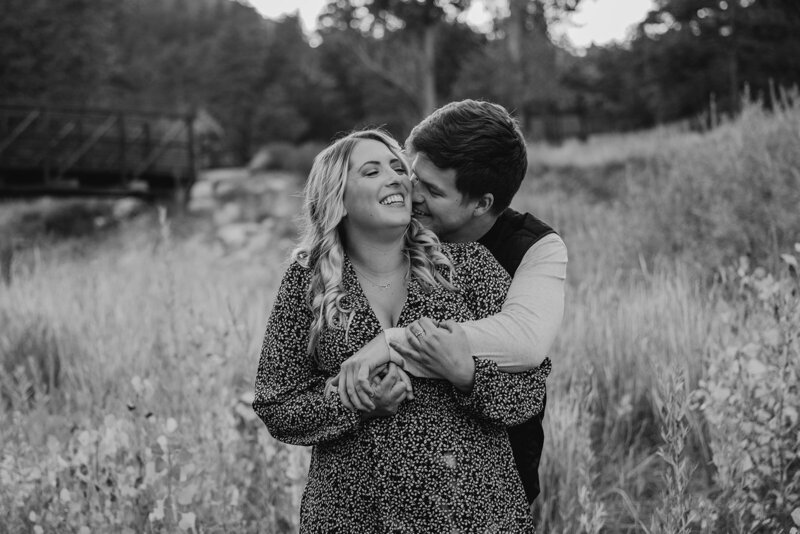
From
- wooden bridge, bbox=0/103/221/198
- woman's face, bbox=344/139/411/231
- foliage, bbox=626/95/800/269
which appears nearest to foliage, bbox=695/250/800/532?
woman's face, bbox=344/139/411/231

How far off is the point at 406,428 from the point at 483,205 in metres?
0.67

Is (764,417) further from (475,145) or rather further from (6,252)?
(6,252)

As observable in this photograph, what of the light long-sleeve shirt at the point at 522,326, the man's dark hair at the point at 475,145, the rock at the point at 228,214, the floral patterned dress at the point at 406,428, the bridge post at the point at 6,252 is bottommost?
the rock at the point at 228,214

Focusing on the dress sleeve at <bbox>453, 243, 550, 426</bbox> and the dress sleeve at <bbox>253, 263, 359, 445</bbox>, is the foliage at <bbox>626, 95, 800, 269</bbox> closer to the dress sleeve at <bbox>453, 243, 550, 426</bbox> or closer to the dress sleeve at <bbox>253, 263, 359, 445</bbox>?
the dress sleeve at <bbox>453, 243, 550, 426</bbox>

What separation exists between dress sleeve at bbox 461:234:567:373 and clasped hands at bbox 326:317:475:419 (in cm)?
6

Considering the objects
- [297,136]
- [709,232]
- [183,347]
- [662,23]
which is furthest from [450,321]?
[297,136]

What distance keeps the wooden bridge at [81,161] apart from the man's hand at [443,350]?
1581 centimetres

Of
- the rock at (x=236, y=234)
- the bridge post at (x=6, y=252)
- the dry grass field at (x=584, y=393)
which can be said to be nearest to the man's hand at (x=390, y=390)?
the dry grass field at (x=584, y=393)

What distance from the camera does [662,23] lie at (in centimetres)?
2325

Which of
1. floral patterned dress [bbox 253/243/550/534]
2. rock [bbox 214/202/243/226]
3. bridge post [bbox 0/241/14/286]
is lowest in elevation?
rock [bbox 214/202/243/226]

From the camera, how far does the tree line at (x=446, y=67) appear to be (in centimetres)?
1942

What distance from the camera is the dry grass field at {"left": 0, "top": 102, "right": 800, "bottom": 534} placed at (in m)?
2.64

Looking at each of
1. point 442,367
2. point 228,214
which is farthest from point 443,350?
point 228,214

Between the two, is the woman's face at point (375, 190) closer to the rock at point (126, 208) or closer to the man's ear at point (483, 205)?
the man's ear at point (483, 205)
